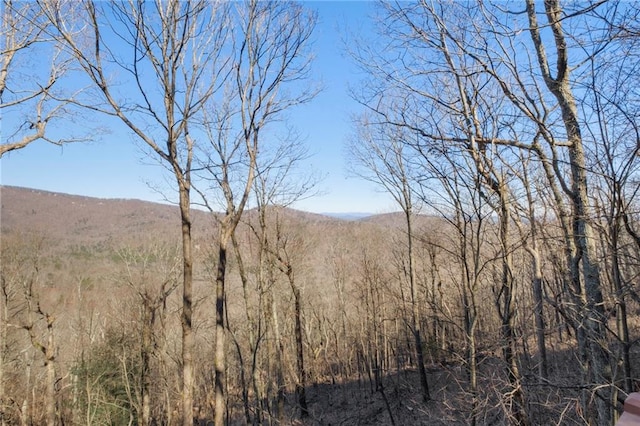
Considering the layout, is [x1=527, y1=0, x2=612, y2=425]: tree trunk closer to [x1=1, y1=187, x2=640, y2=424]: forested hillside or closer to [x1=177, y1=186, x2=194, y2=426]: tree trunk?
[x1=1, y1=187, x2=640, y2=424]: forested hillside

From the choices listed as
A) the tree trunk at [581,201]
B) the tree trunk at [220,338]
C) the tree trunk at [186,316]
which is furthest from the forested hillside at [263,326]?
the tree trunk at [581,201]

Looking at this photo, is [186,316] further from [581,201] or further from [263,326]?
[263,326]

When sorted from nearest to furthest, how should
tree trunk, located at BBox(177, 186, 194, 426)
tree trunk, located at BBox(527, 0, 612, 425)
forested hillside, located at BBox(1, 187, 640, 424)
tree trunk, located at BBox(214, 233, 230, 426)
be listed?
1. tree trunk, located at BBox(527, 0, 612, 425)
2. tree trunk, located at BBox(177, 186, 194, 426)
3. tree trunk, located at BBox(214, 233, 230, 426)
4. forested hillside, located at BBox(1, 187, 640, 424)

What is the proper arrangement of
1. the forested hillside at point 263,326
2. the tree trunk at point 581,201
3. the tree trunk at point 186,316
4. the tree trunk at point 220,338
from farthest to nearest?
the forested hillside at point 263,326, the tree trunk at point 220,338, the tree trunk at point 186,316, the tree trunk at point 581,201

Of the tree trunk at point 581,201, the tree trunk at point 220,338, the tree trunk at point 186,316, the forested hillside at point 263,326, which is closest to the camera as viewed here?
the tree trunk at point 581,201

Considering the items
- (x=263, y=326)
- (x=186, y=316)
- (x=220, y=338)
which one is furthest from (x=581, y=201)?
(x=263, y=326)

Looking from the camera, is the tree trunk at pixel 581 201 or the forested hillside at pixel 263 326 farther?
the forested hillside at pixel 263 326

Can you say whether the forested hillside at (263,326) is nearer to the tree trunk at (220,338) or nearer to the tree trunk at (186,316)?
the tree trunk at (220,338)

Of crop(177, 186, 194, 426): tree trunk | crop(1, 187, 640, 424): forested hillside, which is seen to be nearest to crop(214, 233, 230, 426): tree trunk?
crop(177, 186, 194, 426): tree trunk

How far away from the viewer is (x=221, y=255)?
277 inches

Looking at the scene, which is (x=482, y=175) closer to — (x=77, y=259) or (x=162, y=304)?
(x=162, y=304)

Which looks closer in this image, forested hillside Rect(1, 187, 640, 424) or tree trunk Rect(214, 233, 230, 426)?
tree trunk Rect(214, 233, 230, 426)

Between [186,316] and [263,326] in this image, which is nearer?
[186,316]

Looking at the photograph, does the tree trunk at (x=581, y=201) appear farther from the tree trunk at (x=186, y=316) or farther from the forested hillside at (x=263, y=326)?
the tree trunk at (x=186, y=316)
